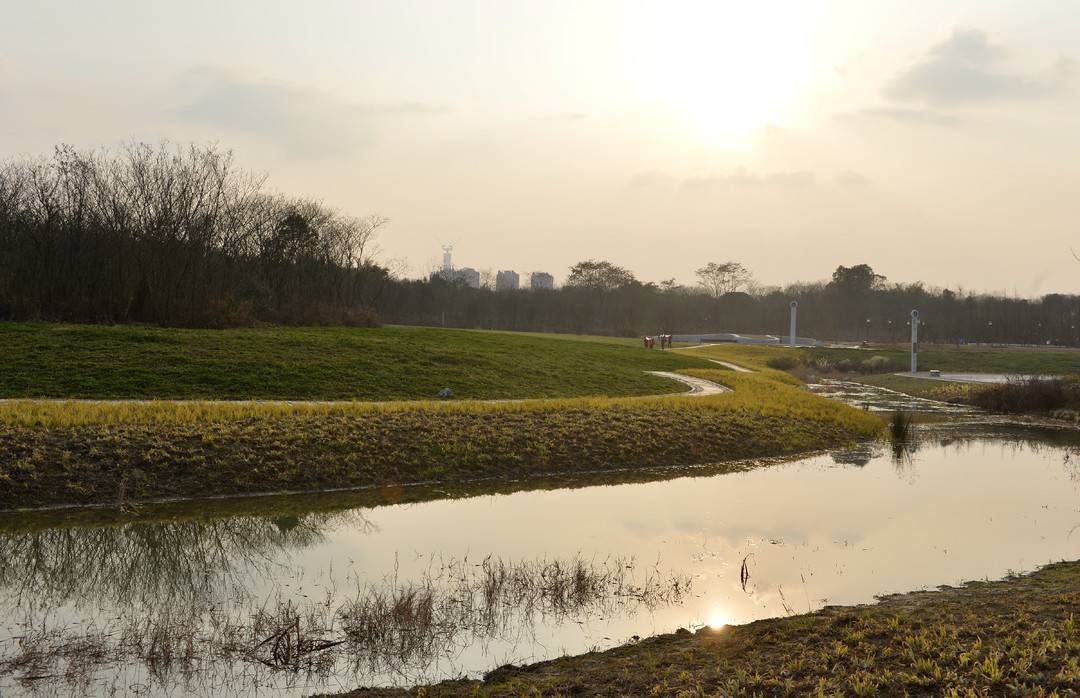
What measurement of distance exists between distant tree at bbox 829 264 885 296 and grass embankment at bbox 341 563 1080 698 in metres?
112

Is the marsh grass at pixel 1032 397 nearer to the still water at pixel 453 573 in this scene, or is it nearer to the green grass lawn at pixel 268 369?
the green grass lawn at pixel 268 369

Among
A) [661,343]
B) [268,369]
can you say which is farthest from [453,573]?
[661,343]

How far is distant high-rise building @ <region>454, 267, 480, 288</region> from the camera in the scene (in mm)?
114556

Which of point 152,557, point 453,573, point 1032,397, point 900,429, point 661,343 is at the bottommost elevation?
point 152,557

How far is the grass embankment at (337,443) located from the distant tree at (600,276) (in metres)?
87.6

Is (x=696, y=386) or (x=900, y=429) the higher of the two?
(x=696, y=386)

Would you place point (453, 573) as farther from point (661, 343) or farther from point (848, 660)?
point (661, 343)

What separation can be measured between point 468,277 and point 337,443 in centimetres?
12058

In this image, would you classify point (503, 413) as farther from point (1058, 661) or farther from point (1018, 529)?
point (1058, 661)

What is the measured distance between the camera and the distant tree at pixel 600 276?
112m

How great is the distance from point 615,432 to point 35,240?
29539 mm

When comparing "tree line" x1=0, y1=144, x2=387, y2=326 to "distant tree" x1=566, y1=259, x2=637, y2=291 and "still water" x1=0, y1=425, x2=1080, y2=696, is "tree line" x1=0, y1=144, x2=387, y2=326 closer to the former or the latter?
"still water" x1=0, y1=425, x2=1080, y2=696

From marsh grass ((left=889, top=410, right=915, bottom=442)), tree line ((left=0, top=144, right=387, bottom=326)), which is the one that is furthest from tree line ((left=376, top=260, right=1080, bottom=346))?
marsh grass ((left=889, top=410, right=915, bottom=442))

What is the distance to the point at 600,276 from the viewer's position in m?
113
